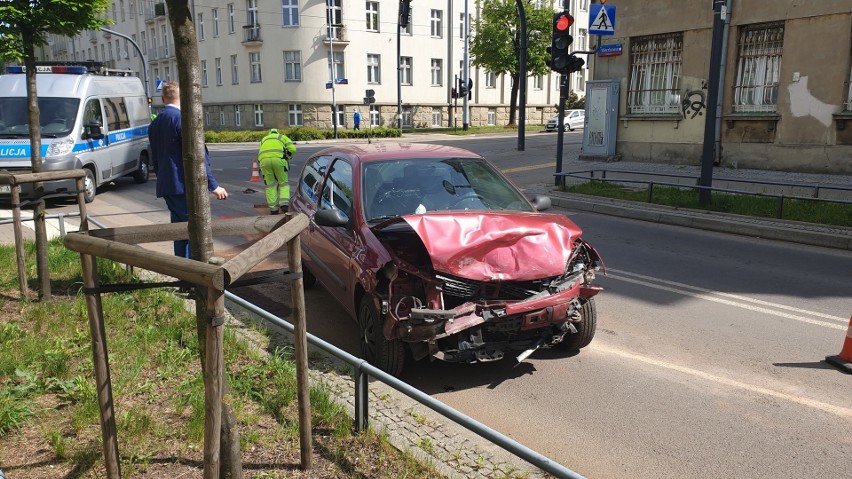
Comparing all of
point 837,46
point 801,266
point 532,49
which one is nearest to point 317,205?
point 801,266

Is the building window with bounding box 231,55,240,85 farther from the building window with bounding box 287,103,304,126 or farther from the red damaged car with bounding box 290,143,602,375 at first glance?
the red damaged car with bounding box 290,143,602,375

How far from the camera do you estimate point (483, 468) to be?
3.33 m

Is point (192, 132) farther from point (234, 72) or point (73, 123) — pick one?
point (234, 72)

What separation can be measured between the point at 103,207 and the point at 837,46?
16.9m

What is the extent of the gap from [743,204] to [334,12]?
4131cm

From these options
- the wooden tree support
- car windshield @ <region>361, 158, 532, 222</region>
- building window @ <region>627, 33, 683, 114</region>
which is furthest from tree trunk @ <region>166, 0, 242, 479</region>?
building window @ <region>627, 33, 683, 114</region>

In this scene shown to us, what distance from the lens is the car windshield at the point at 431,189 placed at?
5461mm

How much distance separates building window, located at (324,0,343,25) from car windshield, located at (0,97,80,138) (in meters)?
35.1

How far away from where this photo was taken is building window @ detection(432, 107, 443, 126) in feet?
178

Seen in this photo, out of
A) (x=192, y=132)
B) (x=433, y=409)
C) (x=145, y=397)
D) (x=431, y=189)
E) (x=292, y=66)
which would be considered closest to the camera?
(x=192, y=132)

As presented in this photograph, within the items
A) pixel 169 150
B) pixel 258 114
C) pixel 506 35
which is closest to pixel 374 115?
pixel 258 114

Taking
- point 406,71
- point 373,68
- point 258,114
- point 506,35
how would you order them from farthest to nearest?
point 406,71 < point 373,68 < point 258,114 < point 506,35

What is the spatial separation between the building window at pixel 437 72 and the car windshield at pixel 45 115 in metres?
41.9

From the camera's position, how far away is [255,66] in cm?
4869
